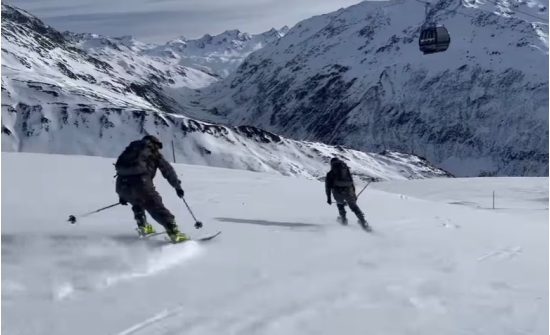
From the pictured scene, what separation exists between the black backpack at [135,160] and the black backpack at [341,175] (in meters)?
5.33

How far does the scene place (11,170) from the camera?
1889cm

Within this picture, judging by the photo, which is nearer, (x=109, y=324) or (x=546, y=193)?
(x=109, y=324)

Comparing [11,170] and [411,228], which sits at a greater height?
[11,170]

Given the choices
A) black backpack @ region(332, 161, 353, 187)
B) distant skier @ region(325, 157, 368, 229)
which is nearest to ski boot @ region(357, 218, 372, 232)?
distant skier @ region(325, 157, 368, 229)

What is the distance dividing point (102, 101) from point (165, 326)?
198 meters

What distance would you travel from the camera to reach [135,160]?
34.0 feet

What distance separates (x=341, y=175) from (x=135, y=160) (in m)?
5.60

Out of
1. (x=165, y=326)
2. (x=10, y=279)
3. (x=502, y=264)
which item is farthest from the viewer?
(x=502, y=264)

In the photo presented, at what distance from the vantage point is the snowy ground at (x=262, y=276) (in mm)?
6922

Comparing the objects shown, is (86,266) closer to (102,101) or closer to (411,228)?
(411,228)

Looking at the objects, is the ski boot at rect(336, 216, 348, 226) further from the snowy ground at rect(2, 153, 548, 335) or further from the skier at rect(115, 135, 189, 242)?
the skier at rect(115, 135, 189, 242)

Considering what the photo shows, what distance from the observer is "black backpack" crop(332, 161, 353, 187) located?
1449cm

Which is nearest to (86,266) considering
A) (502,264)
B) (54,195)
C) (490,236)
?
(502,264)

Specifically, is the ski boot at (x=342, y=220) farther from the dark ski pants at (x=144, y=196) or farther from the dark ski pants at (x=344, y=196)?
the dark ski pants at (x=144, y=196)
